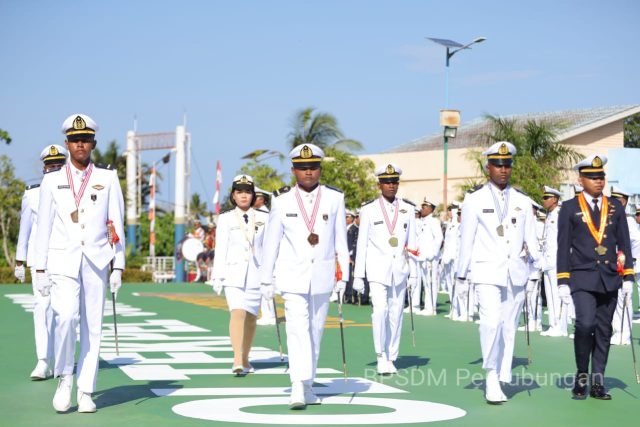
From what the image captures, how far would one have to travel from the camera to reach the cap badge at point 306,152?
30.8 ft

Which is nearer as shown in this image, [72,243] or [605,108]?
[72,243]

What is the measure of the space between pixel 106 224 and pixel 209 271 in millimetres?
26013

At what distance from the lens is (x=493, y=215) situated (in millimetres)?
9766

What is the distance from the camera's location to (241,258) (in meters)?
12.0

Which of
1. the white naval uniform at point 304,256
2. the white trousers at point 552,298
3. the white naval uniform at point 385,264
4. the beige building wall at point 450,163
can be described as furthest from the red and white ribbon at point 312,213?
the beige building wall at point 450,163

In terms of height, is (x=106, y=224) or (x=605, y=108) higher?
(x=605, y=108)

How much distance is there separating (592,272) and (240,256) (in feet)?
13.6

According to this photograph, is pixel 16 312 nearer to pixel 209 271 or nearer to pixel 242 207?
pixel 242 207

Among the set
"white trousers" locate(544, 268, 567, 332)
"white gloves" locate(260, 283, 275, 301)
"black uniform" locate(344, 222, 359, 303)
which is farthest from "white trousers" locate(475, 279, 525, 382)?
"black uniform" locate(344, 222, 359, 303)

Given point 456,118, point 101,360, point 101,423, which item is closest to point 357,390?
point 101,423

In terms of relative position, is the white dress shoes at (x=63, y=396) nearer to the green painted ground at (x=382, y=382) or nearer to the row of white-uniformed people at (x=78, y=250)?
the row of white-uniformed people at (x=78, y=250)

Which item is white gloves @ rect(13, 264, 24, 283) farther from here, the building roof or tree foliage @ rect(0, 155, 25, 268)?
tree foliage @ rect(0, 155, 25, 268)

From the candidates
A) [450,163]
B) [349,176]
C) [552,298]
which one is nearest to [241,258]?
[552,298]

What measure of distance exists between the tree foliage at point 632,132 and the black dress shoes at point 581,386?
5627 centimetres
